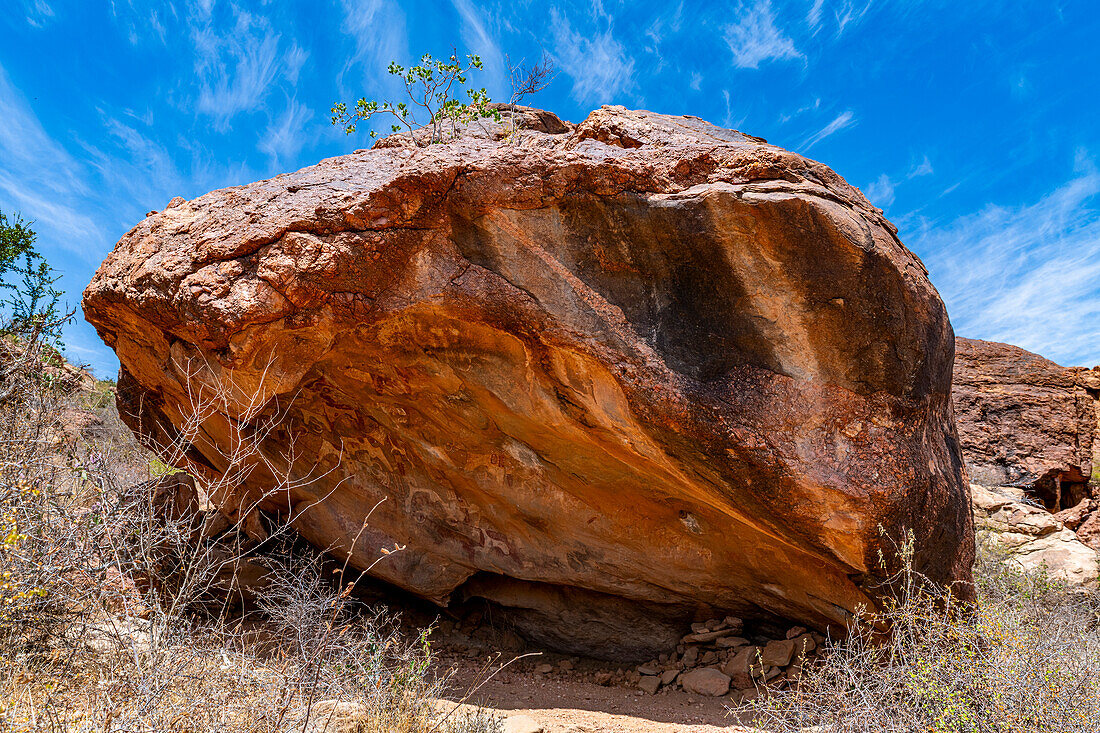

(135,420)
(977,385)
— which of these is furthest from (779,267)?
(977,385)

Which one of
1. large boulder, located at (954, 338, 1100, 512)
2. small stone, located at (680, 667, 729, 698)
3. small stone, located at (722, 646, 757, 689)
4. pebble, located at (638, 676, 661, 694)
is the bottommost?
pebble, located at (638, 676, 661, 694)

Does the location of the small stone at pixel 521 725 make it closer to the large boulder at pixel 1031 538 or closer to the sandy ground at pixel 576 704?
the sandy ground at pixel 576 704

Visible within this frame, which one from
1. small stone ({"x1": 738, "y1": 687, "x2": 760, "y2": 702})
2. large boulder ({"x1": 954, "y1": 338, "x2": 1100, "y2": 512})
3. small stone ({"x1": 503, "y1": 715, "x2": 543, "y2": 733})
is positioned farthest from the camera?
large boulder ({"x1": 954, "y1": 338, "x2": 1100, "y2": 512})

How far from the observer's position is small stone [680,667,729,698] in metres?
4.66

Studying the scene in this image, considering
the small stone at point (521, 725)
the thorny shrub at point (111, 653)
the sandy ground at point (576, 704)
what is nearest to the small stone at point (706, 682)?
the sandy ground at point (576, 704)

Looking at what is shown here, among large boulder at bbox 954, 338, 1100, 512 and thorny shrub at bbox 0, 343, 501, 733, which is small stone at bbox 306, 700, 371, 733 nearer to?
thorny shrub at bbox 0, 343, 501, 733

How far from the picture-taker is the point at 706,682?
4727 mm

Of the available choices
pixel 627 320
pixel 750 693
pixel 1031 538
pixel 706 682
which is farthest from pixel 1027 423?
pixel 627 320

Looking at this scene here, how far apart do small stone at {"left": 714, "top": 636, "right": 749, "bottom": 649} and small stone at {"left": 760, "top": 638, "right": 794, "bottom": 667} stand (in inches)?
8.6

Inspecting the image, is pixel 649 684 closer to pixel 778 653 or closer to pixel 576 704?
pixel 576 704

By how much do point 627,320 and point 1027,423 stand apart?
765 centimetres

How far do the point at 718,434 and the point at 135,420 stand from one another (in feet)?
16.2

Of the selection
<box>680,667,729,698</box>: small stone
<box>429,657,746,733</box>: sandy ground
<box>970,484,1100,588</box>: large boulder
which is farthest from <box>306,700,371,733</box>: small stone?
<box>970,484,1100,588</box>: large boulder

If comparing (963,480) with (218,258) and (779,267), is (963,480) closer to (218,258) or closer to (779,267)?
(779,267)
